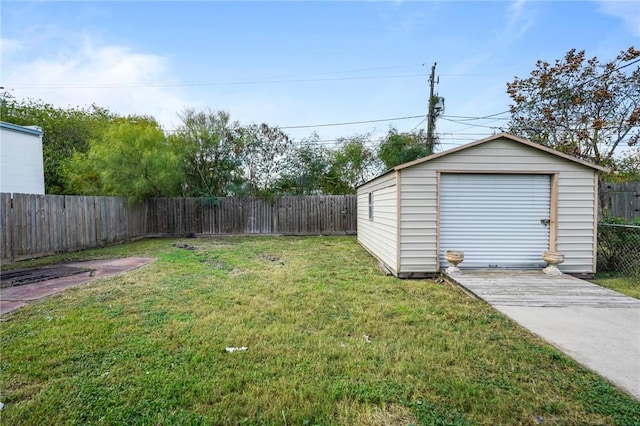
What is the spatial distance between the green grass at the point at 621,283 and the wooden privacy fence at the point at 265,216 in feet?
25.8

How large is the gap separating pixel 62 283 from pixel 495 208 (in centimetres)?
742

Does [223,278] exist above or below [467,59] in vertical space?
below

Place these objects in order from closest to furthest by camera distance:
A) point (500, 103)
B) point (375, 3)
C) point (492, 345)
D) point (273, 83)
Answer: point (492, 345)
point (375, 3)
point (500, 103)
point (273, 83)

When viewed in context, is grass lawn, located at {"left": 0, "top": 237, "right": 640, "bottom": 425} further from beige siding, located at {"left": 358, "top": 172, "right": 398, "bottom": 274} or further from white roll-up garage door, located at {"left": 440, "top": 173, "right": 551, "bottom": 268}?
white roll-up garage door, located at {"left": 440, "top": 173, "right": 551, "bottom": 268}

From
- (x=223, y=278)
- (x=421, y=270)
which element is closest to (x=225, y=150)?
(x=223, y=278)

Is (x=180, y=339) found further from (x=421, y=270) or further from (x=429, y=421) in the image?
(x=421, y=270)

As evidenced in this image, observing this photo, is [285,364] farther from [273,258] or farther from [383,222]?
[273,258]

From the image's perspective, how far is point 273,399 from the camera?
190 centimetres

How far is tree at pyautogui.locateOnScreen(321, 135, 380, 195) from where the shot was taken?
45.4ft

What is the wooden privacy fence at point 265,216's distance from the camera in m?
12.0

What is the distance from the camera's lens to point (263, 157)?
13094mm

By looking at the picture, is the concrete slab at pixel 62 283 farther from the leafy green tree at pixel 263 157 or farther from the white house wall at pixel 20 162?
the leafy green tree at pixel 263 157

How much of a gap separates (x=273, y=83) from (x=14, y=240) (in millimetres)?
10596

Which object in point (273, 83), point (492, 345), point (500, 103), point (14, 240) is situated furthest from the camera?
point (273, 83)
